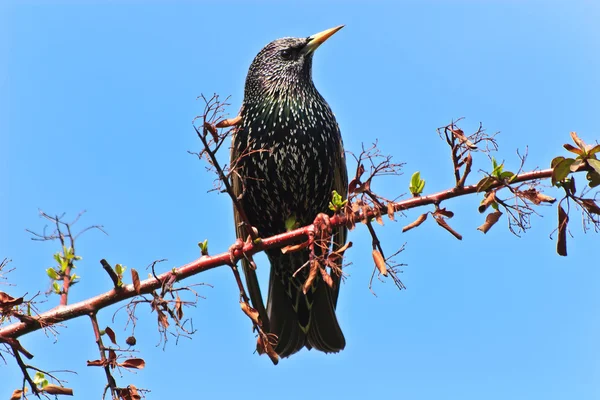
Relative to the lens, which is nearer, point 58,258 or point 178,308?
point 178,308

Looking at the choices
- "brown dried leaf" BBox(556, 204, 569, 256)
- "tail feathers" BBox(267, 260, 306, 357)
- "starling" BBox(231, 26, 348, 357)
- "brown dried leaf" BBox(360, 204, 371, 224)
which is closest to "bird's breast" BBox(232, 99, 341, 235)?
"starling" BBox(231, 26, 348, 357)

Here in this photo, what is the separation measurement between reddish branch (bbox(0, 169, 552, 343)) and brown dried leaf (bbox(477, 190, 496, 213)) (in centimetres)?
4

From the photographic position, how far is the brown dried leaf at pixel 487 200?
2.39 m

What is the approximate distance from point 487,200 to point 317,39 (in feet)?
8.98

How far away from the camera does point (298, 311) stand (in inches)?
191

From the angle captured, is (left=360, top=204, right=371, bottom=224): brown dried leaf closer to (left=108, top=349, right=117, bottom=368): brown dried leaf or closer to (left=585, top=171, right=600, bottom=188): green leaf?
(left=585, top=171, right=600, bottom=188): green leaf

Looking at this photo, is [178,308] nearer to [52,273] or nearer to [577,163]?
[52,273]

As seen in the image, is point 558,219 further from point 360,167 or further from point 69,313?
point 69,313

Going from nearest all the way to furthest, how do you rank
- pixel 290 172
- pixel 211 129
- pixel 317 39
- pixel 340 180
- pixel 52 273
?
pixel 211 129, pixel 52 273, pixel 290 172, pixel 340 180, pixel 317 39

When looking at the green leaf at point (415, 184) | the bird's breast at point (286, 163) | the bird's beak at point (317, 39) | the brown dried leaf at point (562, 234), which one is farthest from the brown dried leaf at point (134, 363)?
the bird's beak at point (317, 39)

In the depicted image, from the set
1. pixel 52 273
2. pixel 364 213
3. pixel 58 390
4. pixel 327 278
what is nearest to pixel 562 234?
pixel 364 213

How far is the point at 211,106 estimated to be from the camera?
272 centimetres

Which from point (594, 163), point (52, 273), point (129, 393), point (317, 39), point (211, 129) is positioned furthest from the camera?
point (317, 39)

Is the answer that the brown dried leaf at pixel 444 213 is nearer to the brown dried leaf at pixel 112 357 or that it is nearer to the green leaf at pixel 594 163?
the green leaf at pixel 594 163
